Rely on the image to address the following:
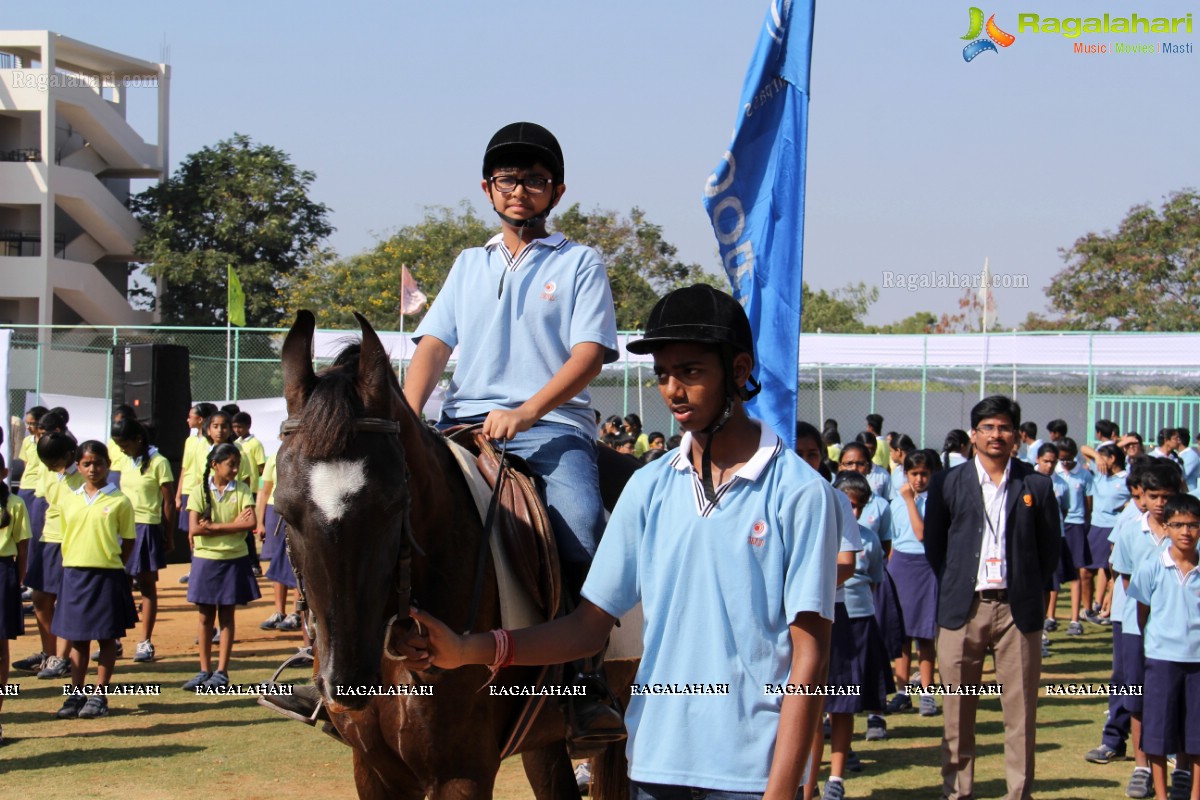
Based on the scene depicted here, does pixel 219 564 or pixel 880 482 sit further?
pixel 880 482

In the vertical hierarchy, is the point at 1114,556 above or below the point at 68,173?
below

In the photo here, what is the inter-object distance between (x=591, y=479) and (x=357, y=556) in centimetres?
159

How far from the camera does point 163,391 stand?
18562mm

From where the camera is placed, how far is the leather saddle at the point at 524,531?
4254 millimetres

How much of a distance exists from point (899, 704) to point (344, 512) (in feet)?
27.2

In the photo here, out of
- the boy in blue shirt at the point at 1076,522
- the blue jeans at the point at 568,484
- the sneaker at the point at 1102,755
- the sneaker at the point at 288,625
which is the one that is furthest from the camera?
the boy in blue shirt at the point at 1076,522

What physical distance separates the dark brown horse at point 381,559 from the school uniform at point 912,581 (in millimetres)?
6599

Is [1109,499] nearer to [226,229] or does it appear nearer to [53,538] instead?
[53,538]

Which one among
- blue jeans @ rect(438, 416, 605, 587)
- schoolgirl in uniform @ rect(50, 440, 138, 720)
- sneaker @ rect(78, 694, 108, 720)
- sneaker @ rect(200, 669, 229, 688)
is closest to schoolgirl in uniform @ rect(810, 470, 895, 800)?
blue jeans @ rect(438, 416, 605, 587)

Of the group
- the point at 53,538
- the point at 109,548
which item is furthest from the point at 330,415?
the point at 53,538

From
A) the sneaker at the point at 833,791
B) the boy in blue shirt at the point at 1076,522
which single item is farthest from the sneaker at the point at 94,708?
the boy in blue shirt at the point at 1076,522

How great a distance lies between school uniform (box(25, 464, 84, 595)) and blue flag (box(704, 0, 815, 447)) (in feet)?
21.1

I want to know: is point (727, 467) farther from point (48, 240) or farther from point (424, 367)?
point (48, 240)

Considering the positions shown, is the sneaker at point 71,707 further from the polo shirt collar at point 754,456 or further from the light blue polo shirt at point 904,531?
the polo shirt collar at point 754,456
